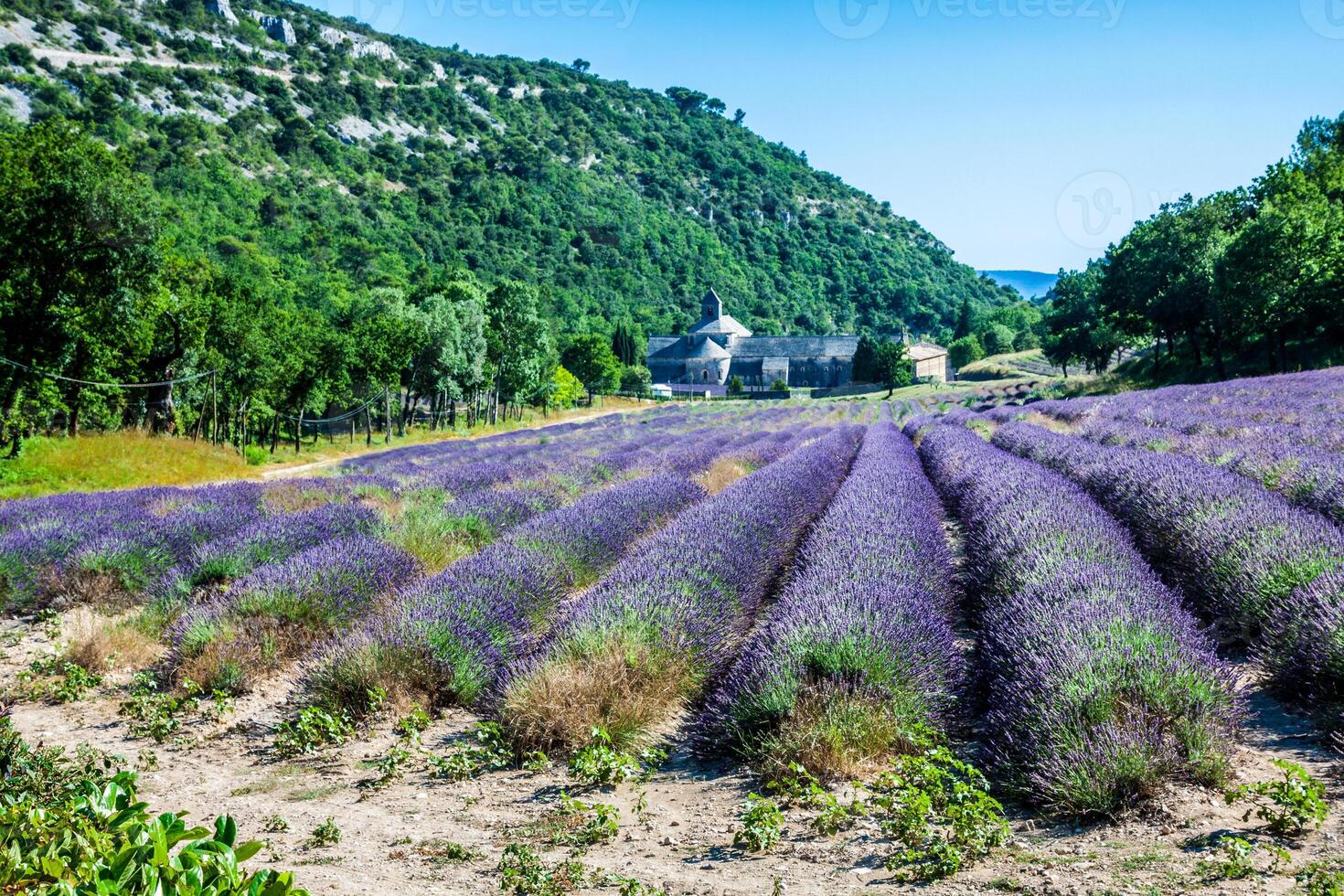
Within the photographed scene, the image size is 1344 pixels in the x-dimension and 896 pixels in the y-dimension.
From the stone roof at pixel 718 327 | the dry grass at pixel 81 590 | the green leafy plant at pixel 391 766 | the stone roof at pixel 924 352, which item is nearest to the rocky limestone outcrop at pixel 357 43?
the stone roof at pixel 718 327

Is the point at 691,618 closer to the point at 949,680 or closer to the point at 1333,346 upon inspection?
the point at 949,680

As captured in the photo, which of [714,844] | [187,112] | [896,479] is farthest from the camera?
[187,112]

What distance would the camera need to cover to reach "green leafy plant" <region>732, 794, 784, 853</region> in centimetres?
258

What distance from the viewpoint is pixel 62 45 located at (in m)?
95.8

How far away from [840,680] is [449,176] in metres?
114

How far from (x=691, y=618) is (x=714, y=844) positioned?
1721mm

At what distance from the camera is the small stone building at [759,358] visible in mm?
98188

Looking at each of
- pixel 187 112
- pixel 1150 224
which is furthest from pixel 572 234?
pixel 1150 224

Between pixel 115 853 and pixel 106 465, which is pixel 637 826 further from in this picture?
pixel 106 465

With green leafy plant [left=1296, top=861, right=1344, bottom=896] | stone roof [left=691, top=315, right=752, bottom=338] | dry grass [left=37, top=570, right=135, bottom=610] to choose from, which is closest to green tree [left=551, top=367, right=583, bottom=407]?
stone roof [left=691, top=315, right=752, bottom=338]

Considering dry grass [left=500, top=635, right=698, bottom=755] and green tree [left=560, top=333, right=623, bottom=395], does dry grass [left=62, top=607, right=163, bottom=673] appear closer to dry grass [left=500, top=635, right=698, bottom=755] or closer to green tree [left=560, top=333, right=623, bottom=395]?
dry grass [left=500, top=635, right=698, bottom=755]

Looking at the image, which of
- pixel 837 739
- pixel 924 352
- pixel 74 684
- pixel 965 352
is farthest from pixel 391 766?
pixel 965 352

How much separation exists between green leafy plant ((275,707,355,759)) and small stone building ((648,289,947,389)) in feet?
311

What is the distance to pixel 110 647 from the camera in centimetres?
466
